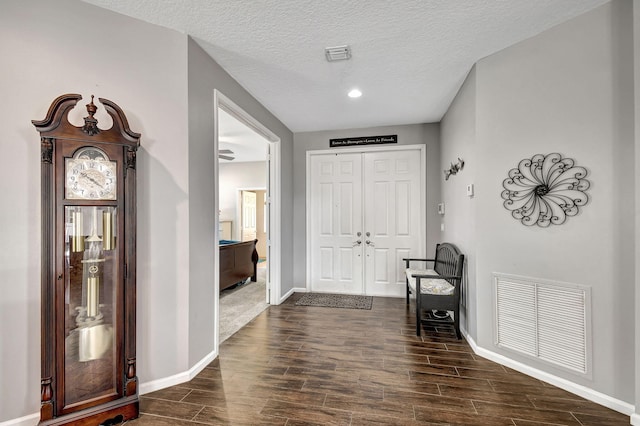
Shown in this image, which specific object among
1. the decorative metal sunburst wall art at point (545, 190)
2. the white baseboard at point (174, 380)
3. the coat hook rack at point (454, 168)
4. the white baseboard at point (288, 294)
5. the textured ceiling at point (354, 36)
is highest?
the textured ceiling at point (354, 36)

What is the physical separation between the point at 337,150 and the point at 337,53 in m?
2.29

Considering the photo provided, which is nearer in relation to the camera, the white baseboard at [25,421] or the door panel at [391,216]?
the white baseboard at [25,421]

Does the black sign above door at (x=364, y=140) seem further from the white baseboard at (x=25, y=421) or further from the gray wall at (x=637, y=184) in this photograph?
the white baseboard at (x=25, y=421)

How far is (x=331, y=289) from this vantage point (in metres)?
4.84

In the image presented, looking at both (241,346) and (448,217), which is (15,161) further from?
(448,217)

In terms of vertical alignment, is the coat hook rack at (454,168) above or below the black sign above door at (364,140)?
below

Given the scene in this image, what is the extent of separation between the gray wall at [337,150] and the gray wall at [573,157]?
5.62ft

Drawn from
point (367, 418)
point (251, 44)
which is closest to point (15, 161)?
point (251, 44)

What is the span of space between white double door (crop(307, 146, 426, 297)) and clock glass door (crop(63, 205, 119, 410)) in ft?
10.8

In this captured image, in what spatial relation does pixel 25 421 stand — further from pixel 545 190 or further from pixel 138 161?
pixel 545 190

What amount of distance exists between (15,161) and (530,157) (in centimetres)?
367

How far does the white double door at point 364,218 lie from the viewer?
15.0 ft

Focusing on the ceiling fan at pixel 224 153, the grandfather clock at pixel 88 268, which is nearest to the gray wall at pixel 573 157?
the grandfather clock at pixel 88 268

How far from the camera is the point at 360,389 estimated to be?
2.15 m
